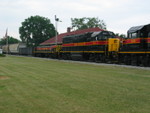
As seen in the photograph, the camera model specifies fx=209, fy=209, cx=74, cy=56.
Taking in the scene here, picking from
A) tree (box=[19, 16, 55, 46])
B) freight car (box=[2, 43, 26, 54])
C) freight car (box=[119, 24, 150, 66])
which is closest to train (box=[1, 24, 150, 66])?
freight car (box=[119, 24, 150, 66])

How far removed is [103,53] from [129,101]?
20.3 m

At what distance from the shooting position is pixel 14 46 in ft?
222

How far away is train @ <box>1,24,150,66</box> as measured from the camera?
20375 mm

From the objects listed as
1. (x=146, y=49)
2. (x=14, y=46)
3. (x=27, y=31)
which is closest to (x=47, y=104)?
(x=146, y=49)

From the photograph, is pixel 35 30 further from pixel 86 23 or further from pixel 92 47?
pixel 92 47

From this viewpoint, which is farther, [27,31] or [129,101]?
[27,31]

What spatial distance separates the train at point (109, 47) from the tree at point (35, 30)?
2027 inches

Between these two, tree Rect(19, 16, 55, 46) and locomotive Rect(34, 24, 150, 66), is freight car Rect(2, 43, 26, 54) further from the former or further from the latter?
locomotive Rect(34, 24, 150, 66)

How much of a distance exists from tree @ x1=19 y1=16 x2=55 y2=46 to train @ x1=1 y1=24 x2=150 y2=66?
169 ft

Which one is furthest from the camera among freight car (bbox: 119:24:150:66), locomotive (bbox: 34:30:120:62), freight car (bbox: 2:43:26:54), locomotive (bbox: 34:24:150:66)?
freight car (bbox: 2:43:26:54)

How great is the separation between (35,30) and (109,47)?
71218 millimetres

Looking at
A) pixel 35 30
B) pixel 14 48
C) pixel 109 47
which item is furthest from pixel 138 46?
pixel 35 30

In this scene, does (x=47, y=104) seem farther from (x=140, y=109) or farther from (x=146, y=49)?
(x=146, y=49)

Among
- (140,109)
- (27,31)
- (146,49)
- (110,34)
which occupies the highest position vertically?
(27,31)
